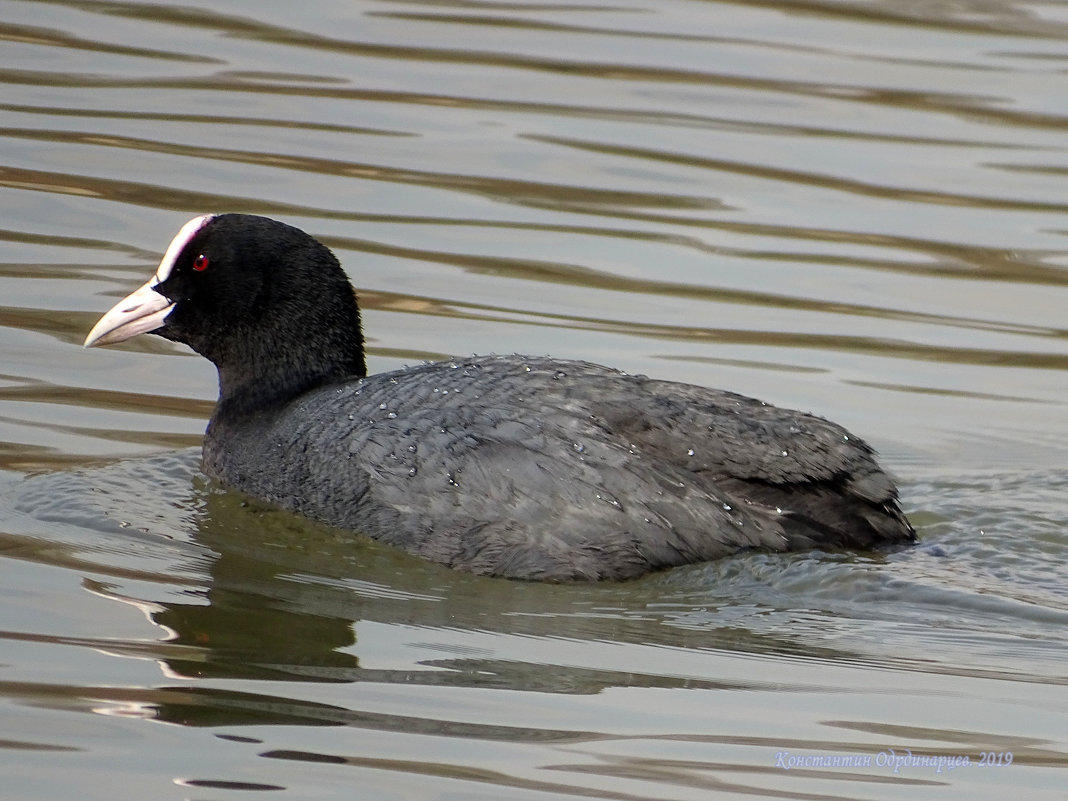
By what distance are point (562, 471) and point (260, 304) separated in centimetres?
169

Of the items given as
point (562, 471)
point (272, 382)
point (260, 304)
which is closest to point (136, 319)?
point (260, 304)

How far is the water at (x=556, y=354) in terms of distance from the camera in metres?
4.61

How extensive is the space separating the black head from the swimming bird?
0.30 m

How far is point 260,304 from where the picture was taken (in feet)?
22.9

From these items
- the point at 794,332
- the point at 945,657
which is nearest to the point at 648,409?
the point at 945,657

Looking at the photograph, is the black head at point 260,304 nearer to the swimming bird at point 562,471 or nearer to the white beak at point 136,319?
the white beak at point 136,319

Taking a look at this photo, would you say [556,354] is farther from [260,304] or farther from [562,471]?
[562,471]

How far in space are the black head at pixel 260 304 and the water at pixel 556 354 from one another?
47cm

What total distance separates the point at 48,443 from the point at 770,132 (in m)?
5.59

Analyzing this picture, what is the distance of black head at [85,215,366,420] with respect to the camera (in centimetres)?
692

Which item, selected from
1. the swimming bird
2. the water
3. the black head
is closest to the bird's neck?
the black head

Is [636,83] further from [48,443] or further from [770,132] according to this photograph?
[48,443]

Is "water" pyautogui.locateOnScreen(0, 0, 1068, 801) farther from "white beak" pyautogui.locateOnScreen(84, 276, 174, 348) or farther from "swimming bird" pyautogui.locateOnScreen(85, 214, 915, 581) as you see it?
"white beak" pyautogui.locateOnScreen(84, 276, 174, 348)

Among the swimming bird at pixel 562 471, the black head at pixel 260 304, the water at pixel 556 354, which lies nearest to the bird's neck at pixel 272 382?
the black head at pixel 260 304
